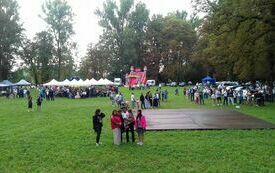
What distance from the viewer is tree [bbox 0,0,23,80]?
68750mm

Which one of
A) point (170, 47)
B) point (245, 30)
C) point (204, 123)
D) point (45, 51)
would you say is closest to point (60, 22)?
point (45, 51)

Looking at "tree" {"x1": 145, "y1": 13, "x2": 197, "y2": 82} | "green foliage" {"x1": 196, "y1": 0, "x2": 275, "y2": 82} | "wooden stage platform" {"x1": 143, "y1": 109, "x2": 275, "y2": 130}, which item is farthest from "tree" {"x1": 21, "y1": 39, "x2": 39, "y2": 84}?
"wooden stage platform" {"x1": 143, "y1": 109, "x2": 275, "y2": 130}

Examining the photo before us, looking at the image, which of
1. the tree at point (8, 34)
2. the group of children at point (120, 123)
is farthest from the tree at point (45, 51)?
the group of children at point (120, 123)

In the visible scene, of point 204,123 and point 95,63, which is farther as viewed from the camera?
point 95,63

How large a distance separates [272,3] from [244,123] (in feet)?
41.2

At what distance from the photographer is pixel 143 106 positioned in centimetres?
3666

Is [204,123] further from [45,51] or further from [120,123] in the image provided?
[45,51]

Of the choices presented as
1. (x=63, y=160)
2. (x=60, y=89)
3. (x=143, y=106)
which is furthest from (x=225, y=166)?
(x=60, y=89)

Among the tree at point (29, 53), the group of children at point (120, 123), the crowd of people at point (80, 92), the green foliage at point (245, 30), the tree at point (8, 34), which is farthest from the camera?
the tree at point (29, 53)

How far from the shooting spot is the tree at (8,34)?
68750 mm

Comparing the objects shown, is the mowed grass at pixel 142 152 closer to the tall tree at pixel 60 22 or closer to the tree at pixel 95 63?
→ the tall tree at pixel 60 22

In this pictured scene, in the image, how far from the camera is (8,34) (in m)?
69.1

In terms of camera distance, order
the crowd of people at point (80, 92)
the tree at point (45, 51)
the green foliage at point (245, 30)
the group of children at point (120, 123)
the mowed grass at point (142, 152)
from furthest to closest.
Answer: the tree at point (45, 51)
the crowd of people at point (80, 92)
the green foliage at point (245, 30)
the group of children at point (120, 123)
the mowed grass at point (142, 152)

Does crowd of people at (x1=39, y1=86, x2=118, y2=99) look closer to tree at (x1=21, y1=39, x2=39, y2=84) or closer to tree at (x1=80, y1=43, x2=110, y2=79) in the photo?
tree at (x1=21, y1=39, x2=39, y2=84)
